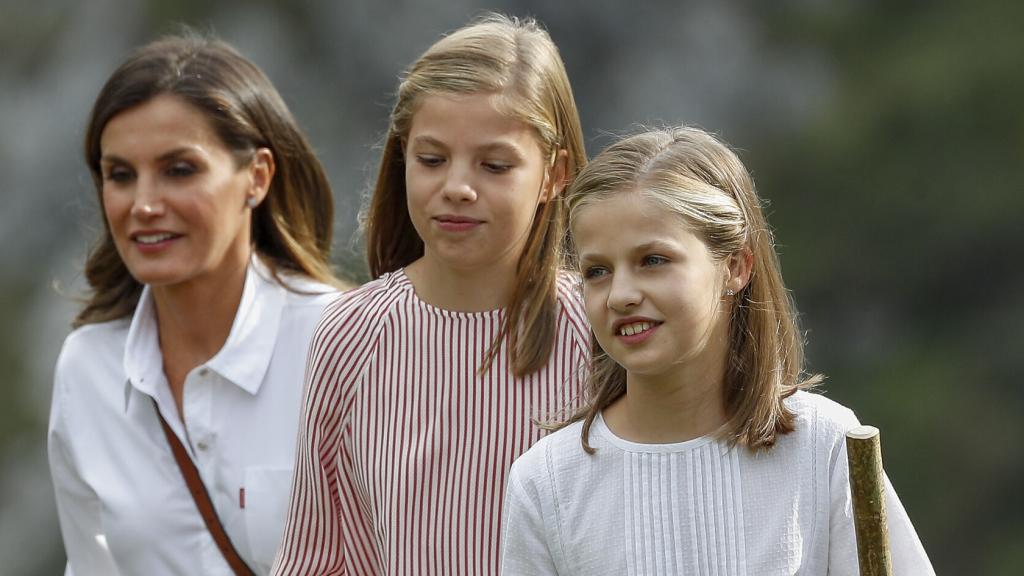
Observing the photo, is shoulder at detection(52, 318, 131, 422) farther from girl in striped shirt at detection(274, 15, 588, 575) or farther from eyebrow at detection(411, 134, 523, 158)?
eyebrow at detection(411, 134, 523, 158)

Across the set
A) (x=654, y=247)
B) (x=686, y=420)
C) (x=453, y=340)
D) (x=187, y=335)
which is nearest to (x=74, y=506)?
(x=187, y=335)

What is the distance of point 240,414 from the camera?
4316 millimetres

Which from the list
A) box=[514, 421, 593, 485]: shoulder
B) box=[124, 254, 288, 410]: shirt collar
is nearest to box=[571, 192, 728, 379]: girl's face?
box=[514, 421, 593, 485]: shoulder

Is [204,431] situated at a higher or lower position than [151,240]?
lower

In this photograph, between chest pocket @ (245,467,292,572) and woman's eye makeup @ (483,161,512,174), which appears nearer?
woman's eye makeup @ (483,161,512,174)

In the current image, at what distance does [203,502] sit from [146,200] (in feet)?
2.19

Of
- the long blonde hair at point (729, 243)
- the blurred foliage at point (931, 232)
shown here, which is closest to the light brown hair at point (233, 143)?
the long blonde hair at point (729, 243)

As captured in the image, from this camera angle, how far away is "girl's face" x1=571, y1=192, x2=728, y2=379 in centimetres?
290

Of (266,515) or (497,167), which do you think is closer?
(497,167)

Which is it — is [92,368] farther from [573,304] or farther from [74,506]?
[573,304]

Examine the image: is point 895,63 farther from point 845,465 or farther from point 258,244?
point 845,465

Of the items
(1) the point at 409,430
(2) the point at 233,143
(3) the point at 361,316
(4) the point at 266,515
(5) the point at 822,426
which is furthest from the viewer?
(2) the point at 233,143

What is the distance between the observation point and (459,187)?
3287 millimetres

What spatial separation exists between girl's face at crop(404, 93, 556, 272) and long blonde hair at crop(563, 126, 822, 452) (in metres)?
0.29
